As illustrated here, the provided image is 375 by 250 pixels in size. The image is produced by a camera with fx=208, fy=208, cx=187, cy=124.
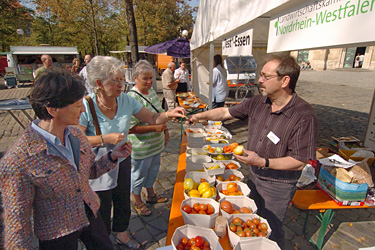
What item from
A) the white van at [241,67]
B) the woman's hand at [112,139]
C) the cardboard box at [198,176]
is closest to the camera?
the woman's hand at [112,139]

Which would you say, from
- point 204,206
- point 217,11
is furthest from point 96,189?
point 217,11

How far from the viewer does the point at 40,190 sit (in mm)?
1214

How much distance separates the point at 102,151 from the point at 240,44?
103 inches

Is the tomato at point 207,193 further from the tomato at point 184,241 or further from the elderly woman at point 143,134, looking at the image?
the elderly woman at point 143,134

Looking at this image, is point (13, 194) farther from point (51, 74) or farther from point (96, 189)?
point (96, 189)

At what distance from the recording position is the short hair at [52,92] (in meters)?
1.16

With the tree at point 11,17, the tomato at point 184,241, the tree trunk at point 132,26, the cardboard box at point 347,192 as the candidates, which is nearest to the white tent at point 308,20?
the cardboard box at point 347,192

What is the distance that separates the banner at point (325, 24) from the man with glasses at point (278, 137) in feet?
0.82

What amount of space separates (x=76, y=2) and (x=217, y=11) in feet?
51.3

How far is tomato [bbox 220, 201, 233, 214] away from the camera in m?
1.69

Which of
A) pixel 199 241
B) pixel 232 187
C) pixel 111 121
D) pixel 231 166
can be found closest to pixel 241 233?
pixel 199 241

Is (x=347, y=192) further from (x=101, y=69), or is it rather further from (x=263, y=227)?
(x=101, y=69)

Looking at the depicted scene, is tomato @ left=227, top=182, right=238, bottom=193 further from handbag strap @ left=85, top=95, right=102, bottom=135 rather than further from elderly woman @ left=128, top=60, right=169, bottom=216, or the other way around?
handbag strap @ left=85, top=95, right=102, bottom=135

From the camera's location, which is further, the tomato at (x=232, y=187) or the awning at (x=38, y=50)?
the awning at (x=38, y=50)
